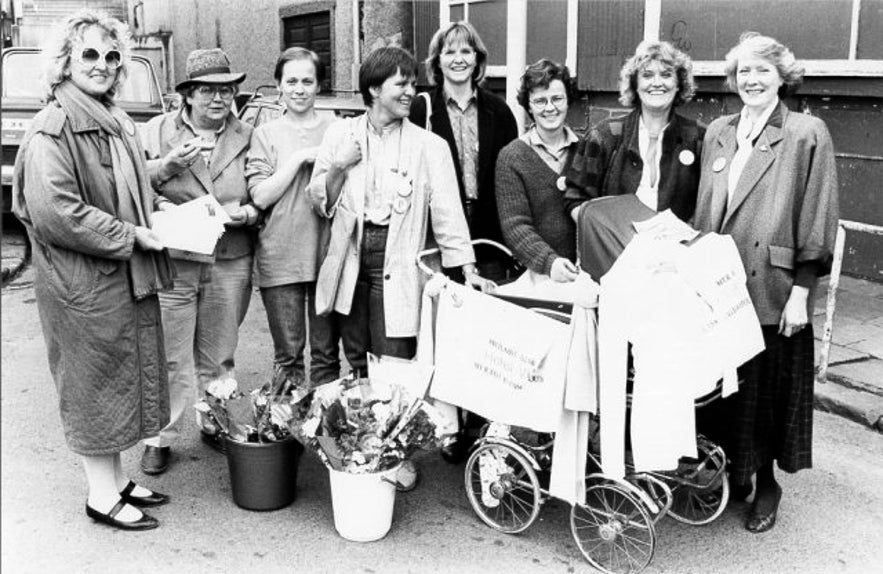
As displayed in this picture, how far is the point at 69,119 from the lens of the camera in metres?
3.48

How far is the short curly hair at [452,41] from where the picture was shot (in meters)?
4.63

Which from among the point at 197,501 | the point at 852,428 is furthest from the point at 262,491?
the point at 852,428

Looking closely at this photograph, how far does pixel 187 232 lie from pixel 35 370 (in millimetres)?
2604

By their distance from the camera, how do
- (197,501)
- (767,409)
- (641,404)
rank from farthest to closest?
(197,501)
(767,409)
(641,404)

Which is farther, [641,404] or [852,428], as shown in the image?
[852,428]

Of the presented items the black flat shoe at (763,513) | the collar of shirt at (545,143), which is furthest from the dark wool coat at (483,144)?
the black flat shoe at (763,513)

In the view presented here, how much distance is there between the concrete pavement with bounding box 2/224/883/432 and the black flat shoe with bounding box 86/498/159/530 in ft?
12.4

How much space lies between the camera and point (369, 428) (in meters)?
3.67

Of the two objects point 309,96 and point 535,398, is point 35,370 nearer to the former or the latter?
point 309,96

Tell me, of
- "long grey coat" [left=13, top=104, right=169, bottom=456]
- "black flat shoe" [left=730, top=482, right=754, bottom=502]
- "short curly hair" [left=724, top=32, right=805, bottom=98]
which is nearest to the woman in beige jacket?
"long grey coat" [left=13, top=104, right=169, bottom=456]

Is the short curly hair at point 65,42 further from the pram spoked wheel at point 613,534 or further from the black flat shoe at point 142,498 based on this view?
the pram spoked wheel at point 613,534

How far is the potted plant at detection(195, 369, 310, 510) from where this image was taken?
153 inches

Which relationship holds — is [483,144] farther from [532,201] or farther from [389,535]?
[389,535]

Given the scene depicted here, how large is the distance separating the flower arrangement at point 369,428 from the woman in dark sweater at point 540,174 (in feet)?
2.69
